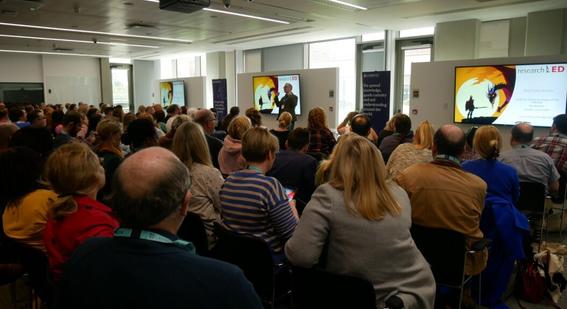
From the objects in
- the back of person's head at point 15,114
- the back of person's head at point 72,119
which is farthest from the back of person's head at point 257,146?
the back of person's head at point 15,114

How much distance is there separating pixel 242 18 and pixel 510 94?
17.3ft

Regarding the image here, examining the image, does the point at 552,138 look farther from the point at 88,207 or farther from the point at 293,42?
the point at 293,42

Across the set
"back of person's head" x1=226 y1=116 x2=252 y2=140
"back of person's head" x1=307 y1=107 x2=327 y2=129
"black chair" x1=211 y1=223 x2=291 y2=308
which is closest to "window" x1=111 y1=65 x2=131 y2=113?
"back of person's head" x1=307 y1=107 x2=327 y2=129

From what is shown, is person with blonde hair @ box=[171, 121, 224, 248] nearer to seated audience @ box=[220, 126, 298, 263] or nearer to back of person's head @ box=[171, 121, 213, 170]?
back of person's head @ box=[171, 121, 213, 170]

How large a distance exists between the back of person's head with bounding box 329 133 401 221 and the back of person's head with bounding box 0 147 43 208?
63.8 inches

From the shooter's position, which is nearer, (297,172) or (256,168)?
(256,168)

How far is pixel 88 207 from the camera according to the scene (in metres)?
1.79

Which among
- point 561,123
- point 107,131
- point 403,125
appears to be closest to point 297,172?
point 107,131

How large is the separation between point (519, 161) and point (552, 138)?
1.05 meters

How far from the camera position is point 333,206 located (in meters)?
1.71

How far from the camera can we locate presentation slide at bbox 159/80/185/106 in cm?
1386

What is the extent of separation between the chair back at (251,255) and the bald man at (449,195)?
0.97 metres

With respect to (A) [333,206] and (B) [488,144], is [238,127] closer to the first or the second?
(B) [488,144]

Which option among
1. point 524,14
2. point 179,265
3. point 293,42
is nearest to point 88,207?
point 179,265
